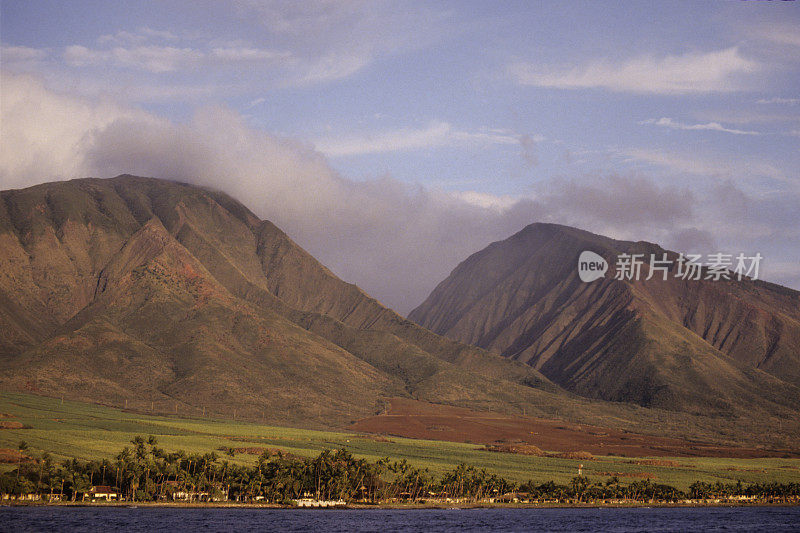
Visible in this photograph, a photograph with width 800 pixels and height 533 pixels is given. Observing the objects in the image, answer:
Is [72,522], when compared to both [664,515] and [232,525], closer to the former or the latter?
[232,525]

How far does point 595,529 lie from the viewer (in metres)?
161

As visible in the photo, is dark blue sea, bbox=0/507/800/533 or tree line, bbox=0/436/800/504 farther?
tree line, bbox=0/436/800/504

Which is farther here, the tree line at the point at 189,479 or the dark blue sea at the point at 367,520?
the tree line at the point at 189,479

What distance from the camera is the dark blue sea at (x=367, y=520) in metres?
140

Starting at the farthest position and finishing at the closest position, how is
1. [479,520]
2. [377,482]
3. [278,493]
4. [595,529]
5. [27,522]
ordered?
[377,482], [278,493], [479,520], [595,529], [27,522]

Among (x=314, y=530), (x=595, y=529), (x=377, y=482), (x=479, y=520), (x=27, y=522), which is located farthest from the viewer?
(x=377, y=482)

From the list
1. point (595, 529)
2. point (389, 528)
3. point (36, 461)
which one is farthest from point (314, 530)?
point (36, 461)

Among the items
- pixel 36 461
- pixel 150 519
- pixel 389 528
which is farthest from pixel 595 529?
pixel 36 461

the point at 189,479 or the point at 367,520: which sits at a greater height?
the point at 189,479

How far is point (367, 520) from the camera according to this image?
165 m

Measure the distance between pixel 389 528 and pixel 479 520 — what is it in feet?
98.6

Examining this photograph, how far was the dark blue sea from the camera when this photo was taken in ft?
458

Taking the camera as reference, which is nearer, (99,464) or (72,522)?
(72,522)

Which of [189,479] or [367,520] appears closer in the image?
[367,520]
